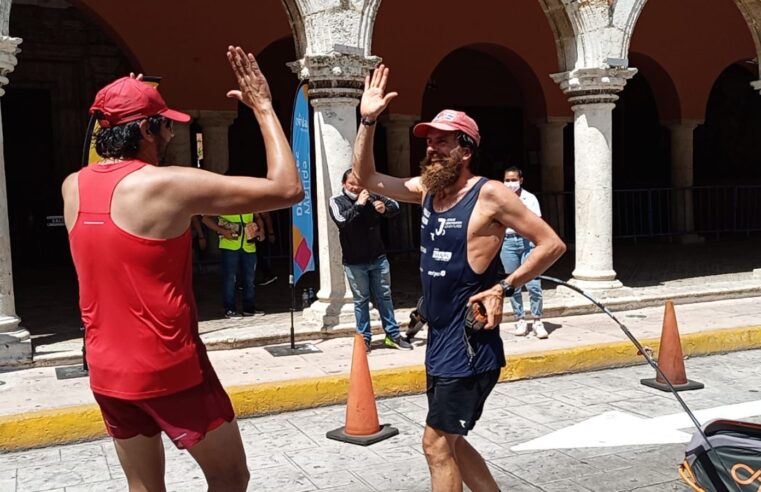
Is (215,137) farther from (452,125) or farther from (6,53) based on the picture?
(452,125)

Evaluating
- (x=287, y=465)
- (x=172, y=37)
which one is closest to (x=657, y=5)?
(x=172, y=37)

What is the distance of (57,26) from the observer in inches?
561

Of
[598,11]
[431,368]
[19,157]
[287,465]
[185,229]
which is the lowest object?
[287,465]

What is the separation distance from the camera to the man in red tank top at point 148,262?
2.39 m

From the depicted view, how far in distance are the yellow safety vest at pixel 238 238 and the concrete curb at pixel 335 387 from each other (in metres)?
3.10

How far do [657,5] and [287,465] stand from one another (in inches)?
566

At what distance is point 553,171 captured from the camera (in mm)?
15789

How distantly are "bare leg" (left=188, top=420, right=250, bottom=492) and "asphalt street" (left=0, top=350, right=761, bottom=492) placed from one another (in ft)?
5.63

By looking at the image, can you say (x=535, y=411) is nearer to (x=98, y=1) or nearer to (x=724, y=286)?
(x=724, y=286)

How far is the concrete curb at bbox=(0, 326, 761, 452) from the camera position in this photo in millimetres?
5203

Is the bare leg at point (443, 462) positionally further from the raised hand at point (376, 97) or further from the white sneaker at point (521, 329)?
the white sneaker at point (521, 329)

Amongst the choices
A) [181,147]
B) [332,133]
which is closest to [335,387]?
[332,133]

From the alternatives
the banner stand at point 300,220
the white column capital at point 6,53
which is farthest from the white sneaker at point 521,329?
the white column capital at point 6,53

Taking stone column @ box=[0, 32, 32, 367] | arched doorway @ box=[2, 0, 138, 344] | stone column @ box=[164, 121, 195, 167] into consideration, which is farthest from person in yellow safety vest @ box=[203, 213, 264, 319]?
arched doorway @ box=[2, 0, 138, 344]
